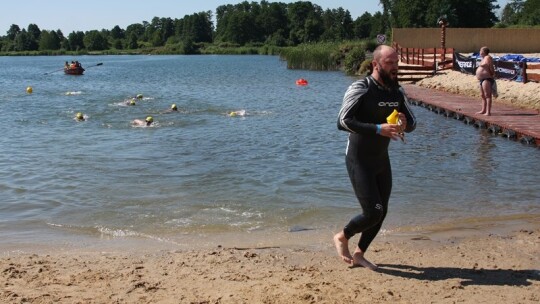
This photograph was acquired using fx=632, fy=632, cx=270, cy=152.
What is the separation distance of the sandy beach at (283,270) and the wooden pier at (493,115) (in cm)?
765

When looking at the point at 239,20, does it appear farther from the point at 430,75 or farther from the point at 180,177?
the point at 180,177

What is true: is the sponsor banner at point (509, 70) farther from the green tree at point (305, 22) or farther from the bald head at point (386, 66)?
the green tree at point (305, 22)

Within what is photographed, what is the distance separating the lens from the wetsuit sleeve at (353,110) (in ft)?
17.6

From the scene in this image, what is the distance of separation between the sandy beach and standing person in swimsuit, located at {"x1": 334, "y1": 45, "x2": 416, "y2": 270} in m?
0.73

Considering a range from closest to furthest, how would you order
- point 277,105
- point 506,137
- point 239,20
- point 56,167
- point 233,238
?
1. point 233,238
2. point 56,167
3. point 506,137
4. point 277,105
5. point 239,20

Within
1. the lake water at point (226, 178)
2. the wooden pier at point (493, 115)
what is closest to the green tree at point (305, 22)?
the wooden pier at point (493, 115)

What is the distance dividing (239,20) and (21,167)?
169436 millimetres

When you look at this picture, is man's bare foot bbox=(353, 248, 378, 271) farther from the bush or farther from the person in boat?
the bush

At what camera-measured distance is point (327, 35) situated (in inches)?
5448

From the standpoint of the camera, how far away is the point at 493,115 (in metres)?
17.7

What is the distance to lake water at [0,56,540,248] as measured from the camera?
8469 millimetres

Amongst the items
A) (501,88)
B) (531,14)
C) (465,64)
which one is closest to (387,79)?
(501,88)

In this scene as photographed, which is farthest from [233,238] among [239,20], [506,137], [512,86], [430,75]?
[239,20]

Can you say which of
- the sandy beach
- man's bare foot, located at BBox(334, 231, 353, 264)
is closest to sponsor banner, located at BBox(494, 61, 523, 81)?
the sandy beach
